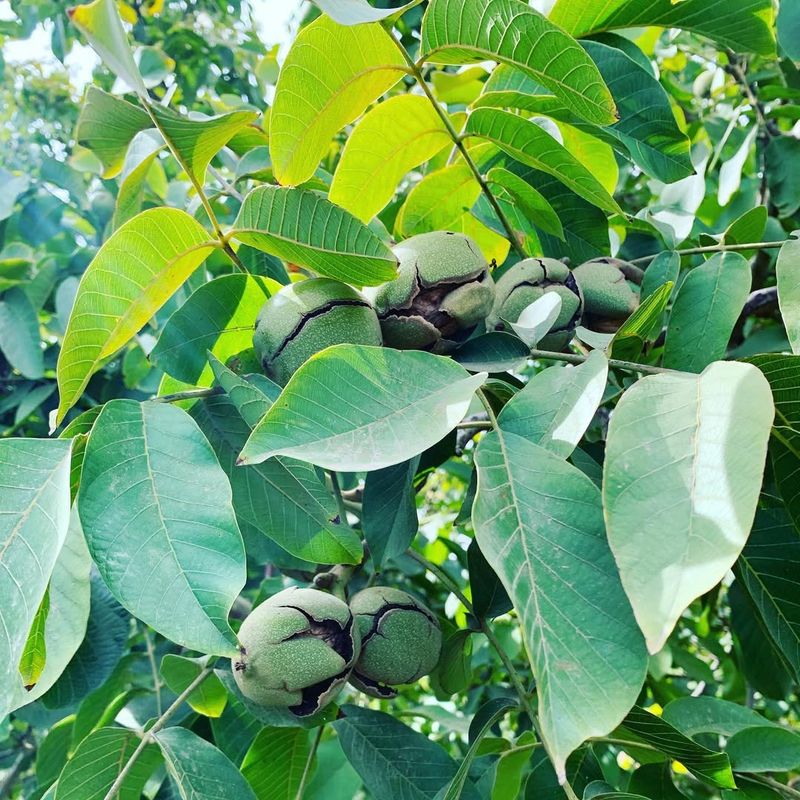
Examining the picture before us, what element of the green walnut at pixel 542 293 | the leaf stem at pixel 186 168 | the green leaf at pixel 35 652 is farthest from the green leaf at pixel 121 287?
the green walnut at pixel 542 293

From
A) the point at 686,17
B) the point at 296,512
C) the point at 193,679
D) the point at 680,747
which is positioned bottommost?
the point at 193,679

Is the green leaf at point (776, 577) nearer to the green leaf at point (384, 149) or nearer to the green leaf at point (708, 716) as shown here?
the green leaf at point (708, 716)

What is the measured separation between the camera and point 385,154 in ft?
3.92

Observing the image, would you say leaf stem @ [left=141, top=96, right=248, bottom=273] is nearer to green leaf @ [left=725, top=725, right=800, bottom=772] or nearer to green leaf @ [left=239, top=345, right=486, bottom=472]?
green leaf @ [left=239, top=345, right=486, bottom=472]

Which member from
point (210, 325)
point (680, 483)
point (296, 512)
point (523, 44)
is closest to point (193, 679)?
point (296, 512)

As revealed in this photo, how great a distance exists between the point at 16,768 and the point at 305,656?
179 cm

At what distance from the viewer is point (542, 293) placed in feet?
3.83

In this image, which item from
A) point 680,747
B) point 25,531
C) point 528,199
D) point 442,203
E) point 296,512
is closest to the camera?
point 25,531

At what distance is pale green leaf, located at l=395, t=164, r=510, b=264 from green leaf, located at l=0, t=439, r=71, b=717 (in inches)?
27.4

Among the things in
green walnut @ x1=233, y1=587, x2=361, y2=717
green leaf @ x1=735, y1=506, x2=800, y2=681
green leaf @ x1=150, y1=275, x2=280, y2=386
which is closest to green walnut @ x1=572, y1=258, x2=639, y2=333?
green leaf @ x1=735, y1=506, x2=800, y2=681

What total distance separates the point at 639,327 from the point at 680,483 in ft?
1.36

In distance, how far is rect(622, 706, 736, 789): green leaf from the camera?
3.02ft

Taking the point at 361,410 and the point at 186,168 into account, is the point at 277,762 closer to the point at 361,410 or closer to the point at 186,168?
the point at 361,410

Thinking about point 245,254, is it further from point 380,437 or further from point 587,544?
point 587,544
